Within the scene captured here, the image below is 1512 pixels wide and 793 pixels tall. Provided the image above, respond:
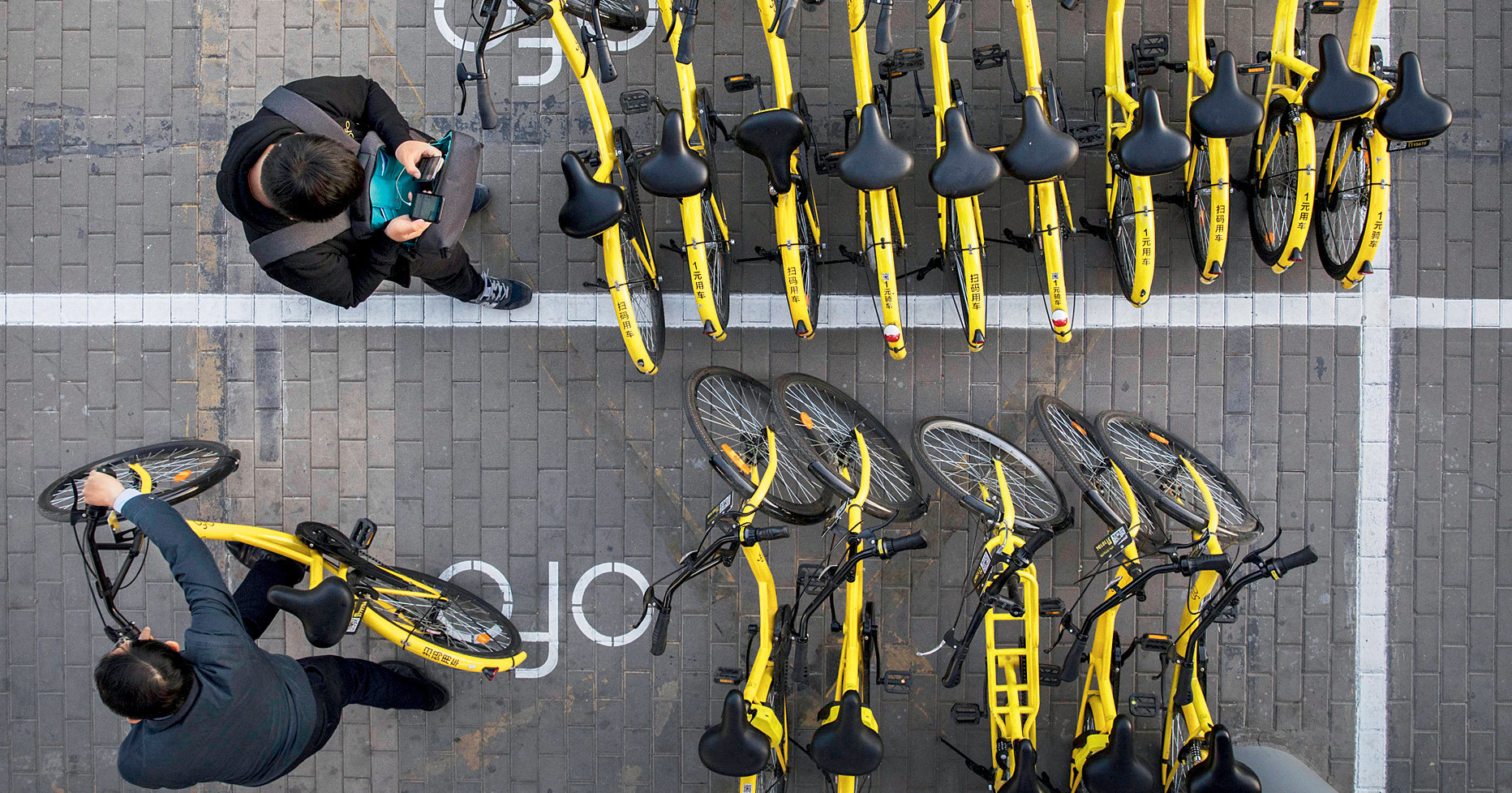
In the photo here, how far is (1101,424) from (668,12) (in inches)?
139

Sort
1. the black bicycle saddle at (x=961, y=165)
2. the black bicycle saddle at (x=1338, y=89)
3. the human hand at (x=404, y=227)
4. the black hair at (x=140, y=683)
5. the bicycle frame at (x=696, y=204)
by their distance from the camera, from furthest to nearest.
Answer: the bicycle frame at (x=696, y=204)
the black bicycle saddle at (x=1338, y=89)
the black bicycle saddle at (x=961, y=165)
the human hand at (x=404, y=227)
the black hair at (x=140, y=683)

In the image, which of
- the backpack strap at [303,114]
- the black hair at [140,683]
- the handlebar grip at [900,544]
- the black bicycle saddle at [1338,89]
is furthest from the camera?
the black bicycle saddle at [1338,89]

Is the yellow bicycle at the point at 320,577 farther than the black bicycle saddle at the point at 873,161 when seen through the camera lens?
No

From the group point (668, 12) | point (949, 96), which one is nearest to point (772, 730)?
point (949, 96)

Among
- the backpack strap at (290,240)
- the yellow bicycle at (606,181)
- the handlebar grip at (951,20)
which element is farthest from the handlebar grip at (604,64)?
the handlebar grip at (951,20)

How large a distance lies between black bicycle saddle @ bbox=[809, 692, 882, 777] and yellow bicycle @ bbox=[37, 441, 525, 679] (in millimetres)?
2002

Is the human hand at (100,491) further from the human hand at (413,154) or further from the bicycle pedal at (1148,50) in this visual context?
the bicycle pedal at (1148,50)

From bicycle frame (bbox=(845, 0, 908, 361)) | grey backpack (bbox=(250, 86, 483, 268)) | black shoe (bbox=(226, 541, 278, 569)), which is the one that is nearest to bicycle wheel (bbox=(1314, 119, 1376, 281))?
bicycle frame (bbox=(845, 0, 908, 361))

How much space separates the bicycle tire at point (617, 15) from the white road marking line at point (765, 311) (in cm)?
166

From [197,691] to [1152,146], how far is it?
213 inches

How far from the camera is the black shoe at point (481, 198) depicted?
17.3 feet

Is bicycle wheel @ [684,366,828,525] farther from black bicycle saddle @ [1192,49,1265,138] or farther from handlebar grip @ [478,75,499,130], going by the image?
black bicycle saddle @ [1192,49,1265,138]

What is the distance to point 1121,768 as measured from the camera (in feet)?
13.8

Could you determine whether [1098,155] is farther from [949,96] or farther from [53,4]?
[53,4]
